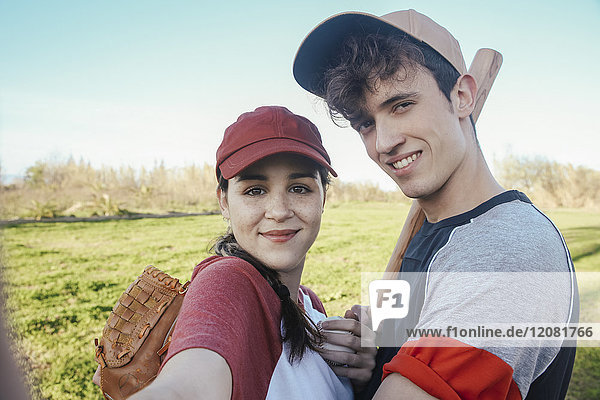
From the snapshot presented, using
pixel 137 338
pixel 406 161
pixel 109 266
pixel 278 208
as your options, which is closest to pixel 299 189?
pixel 278 208

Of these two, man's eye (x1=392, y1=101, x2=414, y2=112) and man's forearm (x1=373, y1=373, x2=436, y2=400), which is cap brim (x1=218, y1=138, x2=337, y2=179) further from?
man's forearm (x1=373, y1=373, x2=436, y2=400)

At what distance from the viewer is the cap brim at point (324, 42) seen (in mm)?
1779

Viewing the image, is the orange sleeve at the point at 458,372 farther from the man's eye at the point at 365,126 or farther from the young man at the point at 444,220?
the man's eye at the point at 365,126

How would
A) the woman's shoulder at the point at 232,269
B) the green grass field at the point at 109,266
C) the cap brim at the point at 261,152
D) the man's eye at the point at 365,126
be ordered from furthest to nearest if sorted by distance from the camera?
the green grass field at the point at 109,266 → the man's eye at the point at 365,126 → the cap brim at the point at 261,152 → the woman's shoulder at the point at 232,269

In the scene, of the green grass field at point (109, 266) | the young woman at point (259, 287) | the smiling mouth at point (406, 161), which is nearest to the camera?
the young woman at point (259, 287)

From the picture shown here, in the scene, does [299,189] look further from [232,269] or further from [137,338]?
[137,338]

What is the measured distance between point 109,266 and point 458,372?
10039 mm

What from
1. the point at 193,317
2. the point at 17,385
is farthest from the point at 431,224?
the point at 17,385

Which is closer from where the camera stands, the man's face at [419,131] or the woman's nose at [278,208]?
the woman's nose at [278,208]

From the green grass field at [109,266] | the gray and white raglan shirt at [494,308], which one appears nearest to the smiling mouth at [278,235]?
the gray and white raglan shirt at [494,308]

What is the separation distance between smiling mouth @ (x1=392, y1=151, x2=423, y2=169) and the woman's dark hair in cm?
35

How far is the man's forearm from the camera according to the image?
1.02 metres

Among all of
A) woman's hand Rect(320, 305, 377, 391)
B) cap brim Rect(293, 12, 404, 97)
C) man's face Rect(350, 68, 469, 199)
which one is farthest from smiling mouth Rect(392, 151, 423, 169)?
woman's hand Rect(320, 305, 377, 391)

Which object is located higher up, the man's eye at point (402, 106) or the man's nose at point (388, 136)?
the man's eye at point (402, 106)
